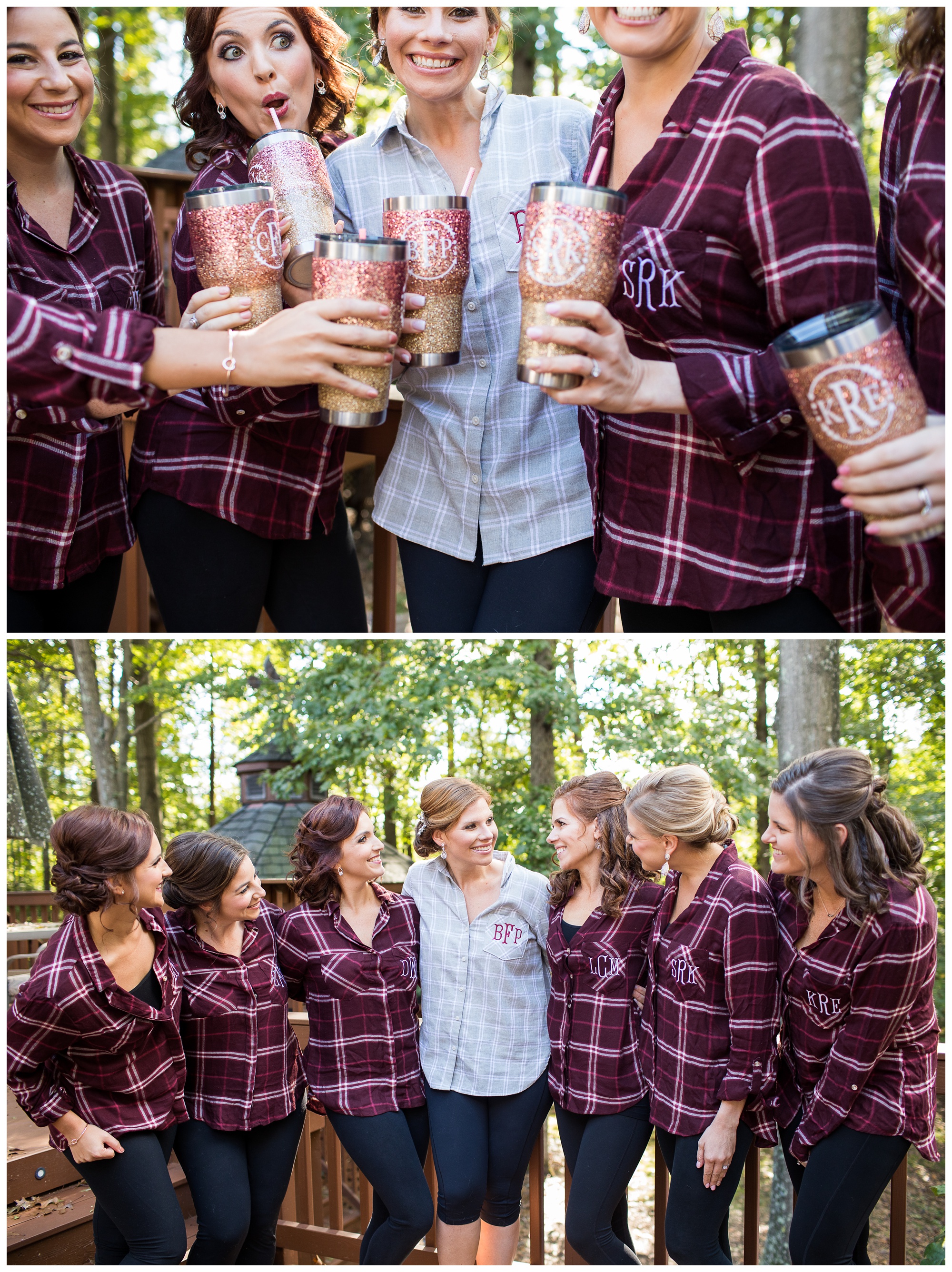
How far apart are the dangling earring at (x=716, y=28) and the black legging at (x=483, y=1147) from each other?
2653mm

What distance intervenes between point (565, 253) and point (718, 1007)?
1998 millimetres

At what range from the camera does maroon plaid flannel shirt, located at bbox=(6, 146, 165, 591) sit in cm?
211

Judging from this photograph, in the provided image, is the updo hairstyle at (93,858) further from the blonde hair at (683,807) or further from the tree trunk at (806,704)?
the tree trunk at (806,704)

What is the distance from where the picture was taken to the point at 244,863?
2.87 m

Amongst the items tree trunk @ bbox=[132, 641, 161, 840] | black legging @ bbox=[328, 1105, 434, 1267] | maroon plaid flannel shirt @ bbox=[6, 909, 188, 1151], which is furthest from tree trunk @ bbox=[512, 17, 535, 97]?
black legging @ bbox=[328, 1105, 434, 1267]

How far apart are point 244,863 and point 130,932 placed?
347 millimetres

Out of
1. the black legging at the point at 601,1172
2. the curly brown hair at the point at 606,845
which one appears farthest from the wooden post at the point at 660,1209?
the curly brown hair at the point at 606,845

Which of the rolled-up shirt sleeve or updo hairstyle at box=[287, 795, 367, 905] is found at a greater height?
the rolled-up shirt sleeve

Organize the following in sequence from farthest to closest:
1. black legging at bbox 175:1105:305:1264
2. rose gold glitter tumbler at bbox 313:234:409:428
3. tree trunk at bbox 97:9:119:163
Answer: tree trunk at bbox 97:9:119:163 → black legging at bbox 175:1105:305:1264 → rose gold glitter tumbler at bbox 313:234:409:428

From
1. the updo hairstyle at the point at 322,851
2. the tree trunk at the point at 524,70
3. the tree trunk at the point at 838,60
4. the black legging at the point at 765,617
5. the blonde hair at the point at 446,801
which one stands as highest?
the tree trunk at the point at 524,70

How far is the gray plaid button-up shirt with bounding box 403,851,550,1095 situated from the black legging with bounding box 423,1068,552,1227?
0.15ft

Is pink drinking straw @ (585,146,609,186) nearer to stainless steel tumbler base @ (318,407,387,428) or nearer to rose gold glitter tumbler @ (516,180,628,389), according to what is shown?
rose gold glitter tumbler @ (516,180,628,389)

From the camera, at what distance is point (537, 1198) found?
11.0 feet

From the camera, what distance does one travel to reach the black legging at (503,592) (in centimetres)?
221
